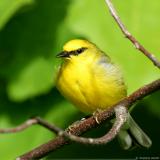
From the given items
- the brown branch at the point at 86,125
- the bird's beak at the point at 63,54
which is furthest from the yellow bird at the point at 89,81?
the brown branch at the point at 86,125

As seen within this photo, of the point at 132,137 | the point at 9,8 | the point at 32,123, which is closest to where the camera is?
the point at 32,123

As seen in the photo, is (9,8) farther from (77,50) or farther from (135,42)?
(135,42)

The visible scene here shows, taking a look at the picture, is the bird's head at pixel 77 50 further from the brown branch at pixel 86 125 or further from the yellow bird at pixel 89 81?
the brown branch at pixel 86 125

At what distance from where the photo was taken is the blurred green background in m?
1.96

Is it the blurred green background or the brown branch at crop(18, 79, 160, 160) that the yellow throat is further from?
the brown branch at crop(18, 79, 160, 160)

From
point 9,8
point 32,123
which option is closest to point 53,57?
point 9,8

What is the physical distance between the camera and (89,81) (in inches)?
86.4

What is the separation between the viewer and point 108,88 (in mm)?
2135

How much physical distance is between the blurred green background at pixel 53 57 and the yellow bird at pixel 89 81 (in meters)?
0.06

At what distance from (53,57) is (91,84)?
26 centimetres

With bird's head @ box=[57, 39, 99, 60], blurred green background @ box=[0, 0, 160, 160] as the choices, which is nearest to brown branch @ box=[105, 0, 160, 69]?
blurred green background @ box=[0, 0, 160, 160]

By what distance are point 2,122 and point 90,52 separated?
474 mm

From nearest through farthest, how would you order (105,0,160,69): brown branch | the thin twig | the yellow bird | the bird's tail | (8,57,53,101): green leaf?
the thin twig < (105,0,160,69): brown branch < the bird's tail < the yellow bird < (8,57,53,101): green leaf

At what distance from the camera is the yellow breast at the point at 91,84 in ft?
7.03
